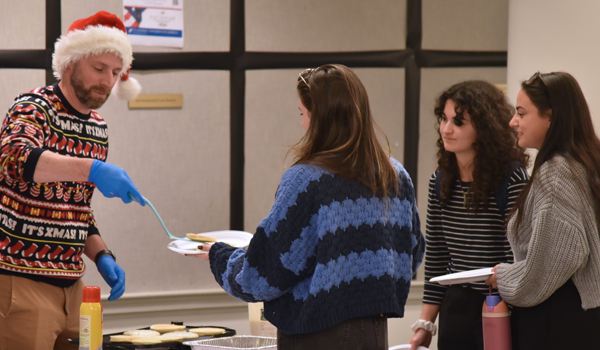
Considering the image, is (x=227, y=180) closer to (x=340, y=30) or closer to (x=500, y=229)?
(x=340, y=30)

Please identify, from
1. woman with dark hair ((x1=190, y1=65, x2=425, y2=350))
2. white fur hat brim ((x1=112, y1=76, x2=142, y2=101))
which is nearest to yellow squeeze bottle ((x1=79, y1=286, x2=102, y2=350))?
woman with dark hair ((x1=190, y1=65, x2=425, y2=350))

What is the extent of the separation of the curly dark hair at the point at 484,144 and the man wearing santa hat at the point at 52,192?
46.6 inches

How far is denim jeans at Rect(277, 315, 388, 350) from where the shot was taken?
154 cm

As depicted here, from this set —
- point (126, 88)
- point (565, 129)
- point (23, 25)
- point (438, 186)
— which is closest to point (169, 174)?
point (126, 88)

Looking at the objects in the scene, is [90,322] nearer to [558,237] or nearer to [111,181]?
[111,181]

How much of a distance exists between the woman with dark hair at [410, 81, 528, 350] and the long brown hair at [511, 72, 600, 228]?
0.23 metres

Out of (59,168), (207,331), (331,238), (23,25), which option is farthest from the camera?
(23,25)

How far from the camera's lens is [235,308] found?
12.1ft

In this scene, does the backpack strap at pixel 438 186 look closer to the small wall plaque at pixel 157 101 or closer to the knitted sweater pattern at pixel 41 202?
the knitted sweater pattern at pixel 41 202

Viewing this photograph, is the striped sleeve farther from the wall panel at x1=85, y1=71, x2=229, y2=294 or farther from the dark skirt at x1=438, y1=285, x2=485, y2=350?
the wall panel at x1=85, y1=71, x2=229, y2=294

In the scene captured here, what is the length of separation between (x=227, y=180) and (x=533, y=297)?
2.14 meters

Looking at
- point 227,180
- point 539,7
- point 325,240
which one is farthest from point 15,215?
point 539,7

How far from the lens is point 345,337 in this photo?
155cm

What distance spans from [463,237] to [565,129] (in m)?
0.55
